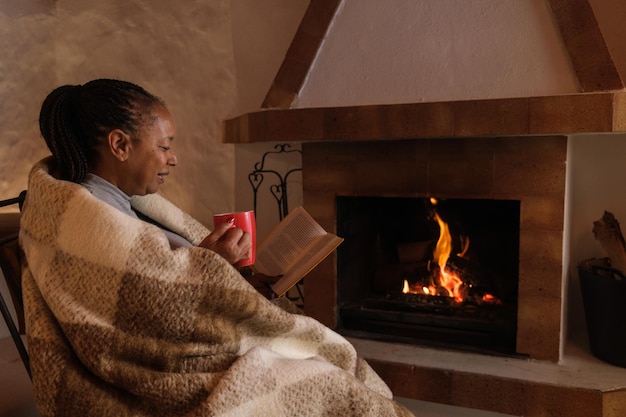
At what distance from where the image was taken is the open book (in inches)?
47.5

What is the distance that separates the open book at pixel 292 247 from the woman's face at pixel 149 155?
32cm

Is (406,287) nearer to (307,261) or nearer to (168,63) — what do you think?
(307,261)

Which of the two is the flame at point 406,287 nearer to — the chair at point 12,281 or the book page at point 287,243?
the book page at point 287,243

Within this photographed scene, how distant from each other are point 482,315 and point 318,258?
3.27ft

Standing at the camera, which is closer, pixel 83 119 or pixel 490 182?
pixel 83 119

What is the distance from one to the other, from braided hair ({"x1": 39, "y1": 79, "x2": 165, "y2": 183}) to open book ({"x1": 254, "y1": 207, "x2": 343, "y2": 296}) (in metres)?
0.42

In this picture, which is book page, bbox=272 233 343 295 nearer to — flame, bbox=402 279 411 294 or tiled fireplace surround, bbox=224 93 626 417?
tiled fireplace surround, bbox=224 93 626 417

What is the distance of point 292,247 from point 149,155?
0.39m

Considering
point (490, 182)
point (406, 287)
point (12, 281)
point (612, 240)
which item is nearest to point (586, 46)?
point (490, 182)

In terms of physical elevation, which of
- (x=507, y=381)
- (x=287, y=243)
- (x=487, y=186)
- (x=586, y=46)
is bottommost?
(x=507, y=381)

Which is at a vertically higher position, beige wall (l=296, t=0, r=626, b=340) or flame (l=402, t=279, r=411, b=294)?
beige wall (l=296, t=0, r=626, b=340)

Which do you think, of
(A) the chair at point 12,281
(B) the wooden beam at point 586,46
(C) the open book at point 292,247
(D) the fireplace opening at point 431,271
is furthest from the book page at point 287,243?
(B) the wooden beam at point 586,46

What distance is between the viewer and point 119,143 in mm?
1041

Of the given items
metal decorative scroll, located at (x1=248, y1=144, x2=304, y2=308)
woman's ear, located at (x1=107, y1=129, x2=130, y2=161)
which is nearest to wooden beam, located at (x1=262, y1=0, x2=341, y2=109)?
metal decorative scroll, located at (x1=248, y1=144, x2=304, y2=308)
